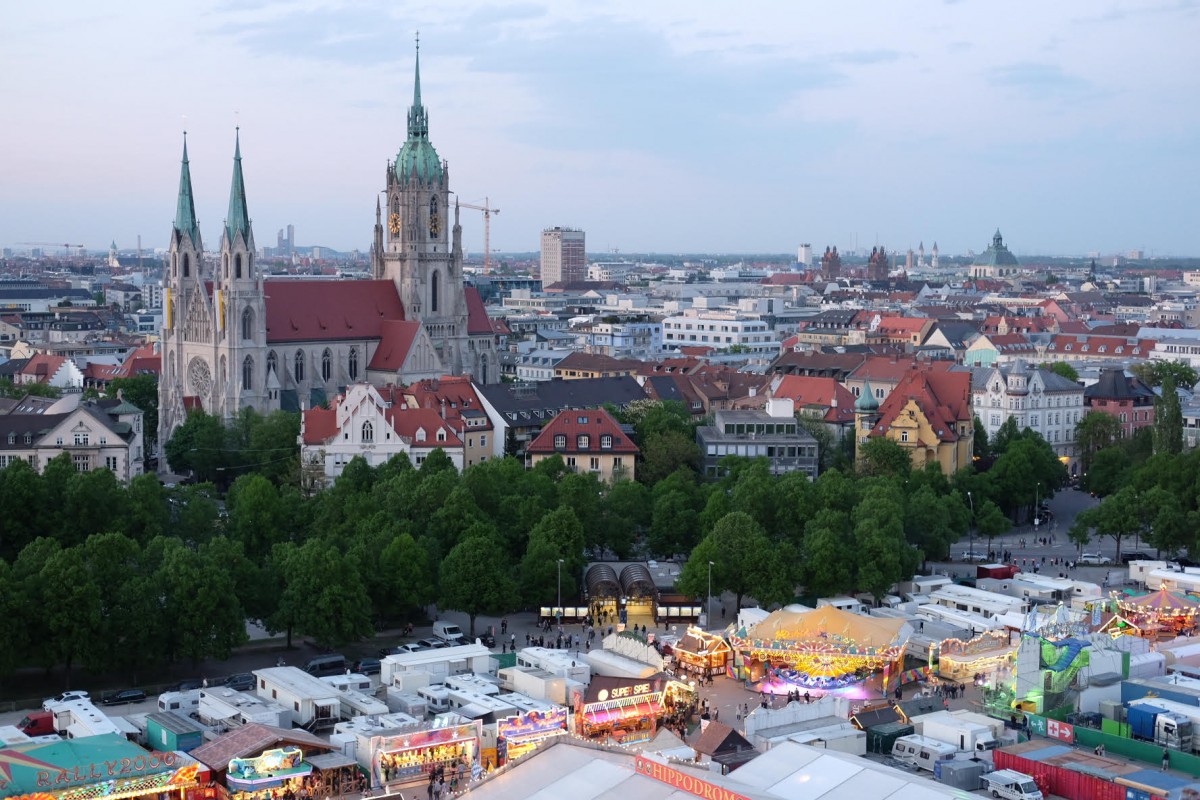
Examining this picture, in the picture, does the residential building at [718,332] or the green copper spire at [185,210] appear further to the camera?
the residential building at [718,332]

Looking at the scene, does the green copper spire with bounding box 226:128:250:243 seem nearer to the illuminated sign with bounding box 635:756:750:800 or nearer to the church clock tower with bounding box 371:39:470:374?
the church clock tower with bounding box 371:39:470:374

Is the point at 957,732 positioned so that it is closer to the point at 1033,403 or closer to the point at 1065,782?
the point at 1065,782

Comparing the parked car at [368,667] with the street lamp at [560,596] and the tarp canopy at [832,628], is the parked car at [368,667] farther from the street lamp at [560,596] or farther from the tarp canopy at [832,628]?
the tarp canopy at [832,628]

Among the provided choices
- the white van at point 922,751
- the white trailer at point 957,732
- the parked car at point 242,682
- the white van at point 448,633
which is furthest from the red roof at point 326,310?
the white van at point 922,751

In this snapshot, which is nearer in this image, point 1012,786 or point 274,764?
point 274,764

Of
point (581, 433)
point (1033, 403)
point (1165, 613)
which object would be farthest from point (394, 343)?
point (1165, 613)

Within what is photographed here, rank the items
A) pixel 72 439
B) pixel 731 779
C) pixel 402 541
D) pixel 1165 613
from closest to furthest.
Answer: pixel 731 779 → pixel 402 541 → pixel 1165 613 → pixel 72 439
